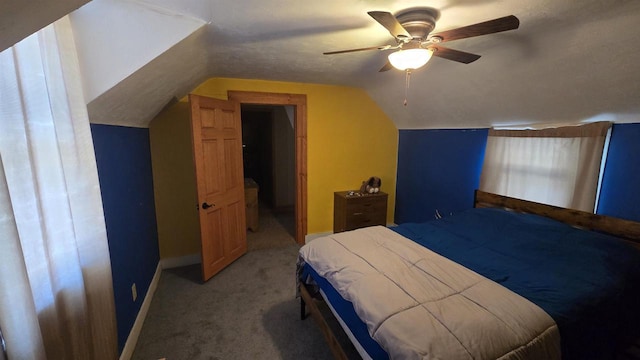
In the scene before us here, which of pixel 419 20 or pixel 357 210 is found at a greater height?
pixel 419 20

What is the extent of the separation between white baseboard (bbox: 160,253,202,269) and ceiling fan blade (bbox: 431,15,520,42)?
3.36 m

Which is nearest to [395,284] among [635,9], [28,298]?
[28,298]

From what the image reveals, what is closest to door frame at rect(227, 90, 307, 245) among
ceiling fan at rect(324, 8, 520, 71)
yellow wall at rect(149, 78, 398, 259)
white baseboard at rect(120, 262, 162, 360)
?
yellow wall at rect(149, 78, 398, 259)

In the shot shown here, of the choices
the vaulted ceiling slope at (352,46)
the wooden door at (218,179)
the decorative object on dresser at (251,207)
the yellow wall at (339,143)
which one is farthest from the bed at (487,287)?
the decorative object on dresser at (251,207)

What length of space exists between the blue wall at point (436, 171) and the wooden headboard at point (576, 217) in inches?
14.0

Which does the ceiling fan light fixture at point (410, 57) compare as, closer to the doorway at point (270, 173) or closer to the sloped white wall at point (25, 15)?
the sloped white wall at point (25, 15)

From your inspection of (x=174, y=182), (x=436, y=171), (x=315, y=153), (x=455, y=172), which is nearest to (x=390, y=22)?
(x=315, y=153)

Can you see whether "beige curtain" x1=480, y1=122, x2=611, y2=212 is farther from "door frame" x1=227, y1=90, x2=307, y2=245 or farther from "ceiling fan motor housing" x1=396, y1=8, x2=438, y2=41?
"door frame" x1=227, y1=90, x2=307, y2=245

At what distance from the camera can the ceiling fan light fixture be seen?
1524 mm

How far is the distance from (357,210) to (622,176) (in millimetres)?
2482

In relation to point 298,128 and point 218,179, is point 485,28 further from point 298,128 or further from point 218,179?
point 218,179

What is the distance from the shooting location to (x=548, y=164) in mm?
2430

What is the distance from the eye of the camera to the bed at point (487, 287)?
3.96ft

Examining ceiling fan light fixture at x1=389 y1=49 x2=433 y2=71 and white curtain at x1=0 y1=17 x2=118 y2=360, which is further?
ceiling fan light fixture at x1=389 y1=49 x2=433 y2=71
